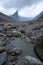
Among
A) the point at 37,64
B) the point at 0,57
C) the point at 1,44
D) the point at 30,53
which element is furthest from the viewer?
the point at 1,44

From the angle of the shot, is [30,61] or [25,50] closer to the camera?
[30,61]

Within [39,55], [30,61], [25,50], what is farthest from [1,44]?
[30,61]

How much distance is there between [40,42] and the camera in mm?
8438

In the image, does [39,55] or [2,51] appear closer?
[39,55]

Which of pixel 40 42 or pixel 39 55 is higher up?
pixel 40 42

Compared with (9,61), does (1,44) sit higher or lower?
higher

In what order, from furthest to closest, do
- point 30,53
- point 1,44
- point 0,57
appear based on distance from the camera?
point 1,44 < point 30,53 < point 0,57

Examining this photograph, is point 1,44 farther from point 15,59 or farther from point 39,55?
point 39,55

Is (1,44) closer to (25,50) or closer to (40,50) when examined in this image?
(25,50)

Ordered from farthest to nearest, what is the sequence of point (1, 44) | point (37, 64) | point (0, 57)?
point (1, 44) < point (0, 57) < point (37, 64)

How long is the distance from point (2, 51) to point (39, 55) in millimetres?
2258

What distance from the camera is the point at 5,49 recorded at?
9414mm

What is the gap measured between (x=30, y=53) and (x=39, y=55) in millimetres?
798

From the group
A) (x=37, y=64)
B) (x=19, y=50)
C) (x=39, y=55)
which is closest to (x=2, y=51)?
(x=19, y=50)
